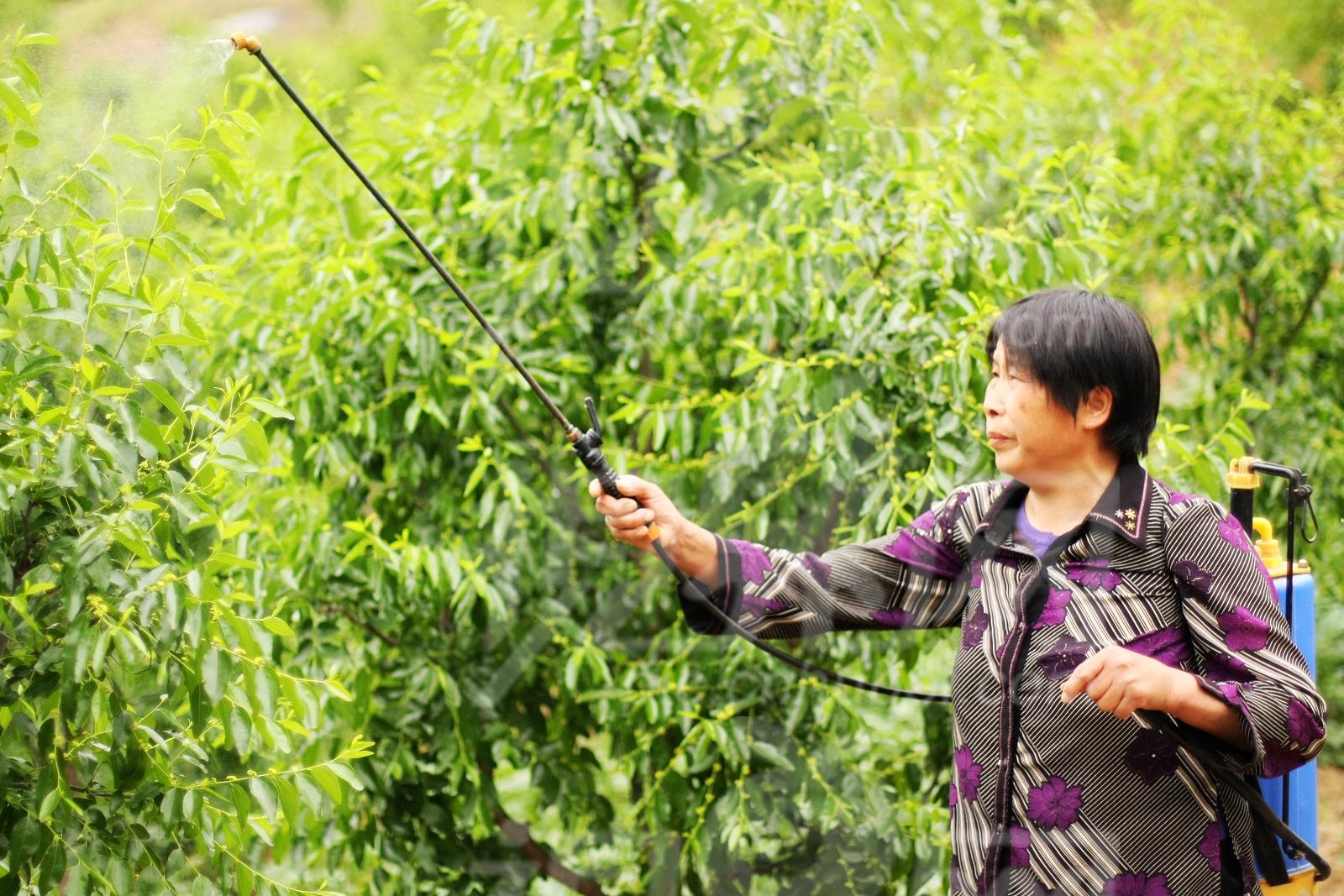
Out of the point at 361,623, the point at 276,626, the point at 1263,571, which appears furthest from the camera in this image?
the point at 361,623

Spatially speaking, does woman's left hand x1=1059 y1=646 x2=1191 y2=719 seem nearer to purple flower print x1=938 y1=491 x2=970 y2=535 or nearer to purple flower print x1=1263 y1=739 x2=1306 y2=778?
purple flower print x1=1263 y1=739 x2=1306 y2=778

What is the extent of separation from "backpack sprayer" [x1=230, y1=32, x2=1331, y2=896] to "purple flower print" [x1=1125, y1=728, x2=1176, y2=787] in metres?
0.03

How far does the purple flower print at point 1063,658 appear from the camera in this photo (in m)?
1.43

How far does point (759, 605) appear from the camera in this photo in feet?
5.67

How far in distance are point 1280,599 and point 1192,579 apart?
0.95ft

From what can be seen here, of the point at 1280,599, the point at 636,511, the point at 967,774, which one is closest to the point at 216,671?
the point at 636,511

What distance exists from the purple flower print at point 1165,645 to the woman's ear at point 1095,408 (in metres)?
0.25

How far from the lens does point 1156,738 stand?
4.69ft

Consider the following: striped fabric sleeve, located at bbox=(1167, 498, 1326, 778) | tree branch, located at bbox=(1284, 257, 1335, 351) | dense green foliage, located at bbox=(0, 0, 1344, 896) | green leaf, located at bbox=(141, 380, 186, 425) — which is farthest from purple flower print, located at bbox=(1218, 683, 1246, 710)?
tree branch, located at bbox=(1284, 257, 1335, 351)

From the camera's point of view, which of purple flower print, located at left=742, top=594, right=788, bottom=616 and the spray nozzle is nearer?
the spray nozzle

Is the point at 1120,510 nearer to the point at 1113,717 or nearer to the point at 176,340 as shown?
the point at 1113,717

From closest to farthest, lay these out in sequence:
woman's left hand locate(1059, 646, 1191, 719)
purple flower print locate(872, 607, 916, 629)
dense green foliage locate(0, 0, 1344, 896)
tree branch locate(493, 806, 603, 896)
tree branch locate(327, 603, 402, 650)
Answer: woman's left hand locate(1059, 646, 1191, 719), purple flower print locate(872, 607, 916, 629), dense green foliage locate(0, 0, 1344, 896), tree branch locate(327, 603, 402, 650), tree branch locate(493, 806, 603, 896)

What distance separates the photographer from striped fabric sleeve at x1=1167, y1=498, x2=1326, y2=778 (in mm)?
1341

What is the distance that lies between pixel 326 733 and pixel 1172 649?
1.51 meters
